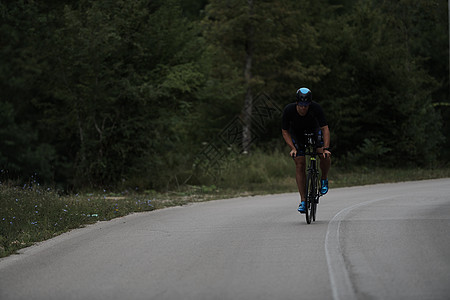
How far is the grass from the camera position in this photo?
11266 millimetres

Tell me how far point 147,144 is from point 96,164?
1.72m

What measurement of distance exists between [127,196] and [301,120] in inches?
334

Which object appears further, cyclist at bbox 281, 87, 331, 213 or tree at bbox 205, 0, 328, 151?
tree at bbox 205, 0, 328, 151

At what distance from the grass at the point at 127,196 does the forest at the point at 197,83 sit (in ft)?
3.88

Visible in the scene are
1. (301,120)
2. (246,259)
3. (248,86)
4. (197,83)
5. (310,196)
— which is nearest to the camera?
(246,259)

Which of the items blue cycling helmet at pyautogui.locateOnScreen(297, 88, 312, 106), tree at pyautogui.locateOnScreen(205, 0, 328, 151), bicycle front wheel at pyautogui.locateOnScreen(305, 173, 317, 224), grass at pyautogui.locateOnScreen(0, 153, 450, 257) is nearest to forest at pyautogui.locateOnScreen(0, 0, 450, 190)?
tree at pyautogui.locateOnScreen(205, 0, 328, 151)

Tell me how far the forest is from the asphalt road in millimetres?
7651

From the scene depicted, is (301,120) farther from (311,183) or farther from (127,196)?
(127,196)

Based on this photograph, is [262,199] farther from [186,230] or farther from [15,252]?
[15,252]

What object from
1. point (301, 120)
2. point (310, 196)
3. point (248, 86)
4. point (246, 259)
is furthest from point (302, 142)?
point (248, 86)

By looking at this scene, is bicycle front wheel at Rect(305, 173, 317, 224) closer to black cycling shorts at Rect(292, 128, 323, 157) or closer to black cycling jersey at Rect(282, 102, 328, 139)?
black cycling shorts at Rect(292, 128, 323, 157)

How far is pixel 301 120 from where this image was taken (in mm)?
10891

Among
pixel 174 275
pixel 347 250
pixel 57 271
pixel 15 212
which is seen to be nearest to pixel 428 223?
pixel 347 250

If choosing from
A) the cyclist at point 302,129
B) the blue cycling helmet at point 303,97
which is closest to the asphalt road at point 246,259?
the cyclist at point 302,129
